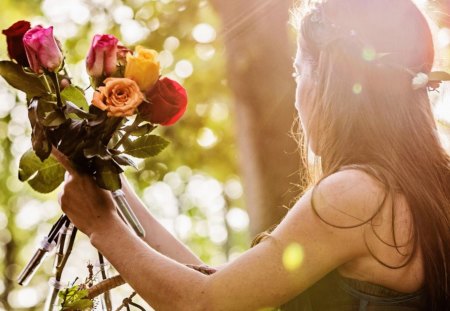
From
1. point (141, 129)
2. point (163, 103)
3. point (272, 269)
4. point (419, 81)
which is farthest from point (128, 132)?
point (419, 81)

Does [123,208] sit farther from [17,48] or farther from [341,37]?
[341,37]

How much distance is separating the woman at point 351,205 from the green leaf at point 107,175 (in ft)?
0.17

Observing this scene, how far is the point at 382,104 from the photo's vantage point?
7.02 ft

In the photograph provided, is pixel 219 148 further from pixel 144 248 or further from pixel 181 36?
pixel 144 248

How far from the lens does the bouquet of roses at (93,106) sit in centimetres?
214

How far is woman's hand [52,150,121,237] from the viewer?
84.2 inches

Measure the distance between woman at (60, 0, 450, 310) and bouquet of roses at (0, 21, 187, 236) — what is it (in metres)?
0.12

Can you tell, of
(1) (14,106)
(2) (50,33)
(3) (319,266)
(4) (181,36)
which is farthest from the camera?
(1) (14,106)

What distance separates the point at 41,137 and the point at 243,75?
158 cm

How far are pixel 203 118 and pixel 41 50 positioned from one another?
6.46 meters

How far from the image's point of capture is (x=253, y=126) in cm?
344

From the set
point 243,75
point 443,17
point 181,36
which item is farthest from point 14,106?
point 443,17

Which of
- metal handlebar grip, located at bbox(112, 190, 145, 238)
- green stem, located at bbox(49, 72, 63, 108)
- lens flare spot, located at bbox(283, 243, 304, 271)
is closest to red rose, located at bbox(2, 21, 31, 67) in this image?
green stem, located at bbox(49, 72, 63, 108)

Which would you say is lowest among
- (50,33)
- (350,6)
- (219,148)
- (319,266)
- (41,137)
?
(219,148)
